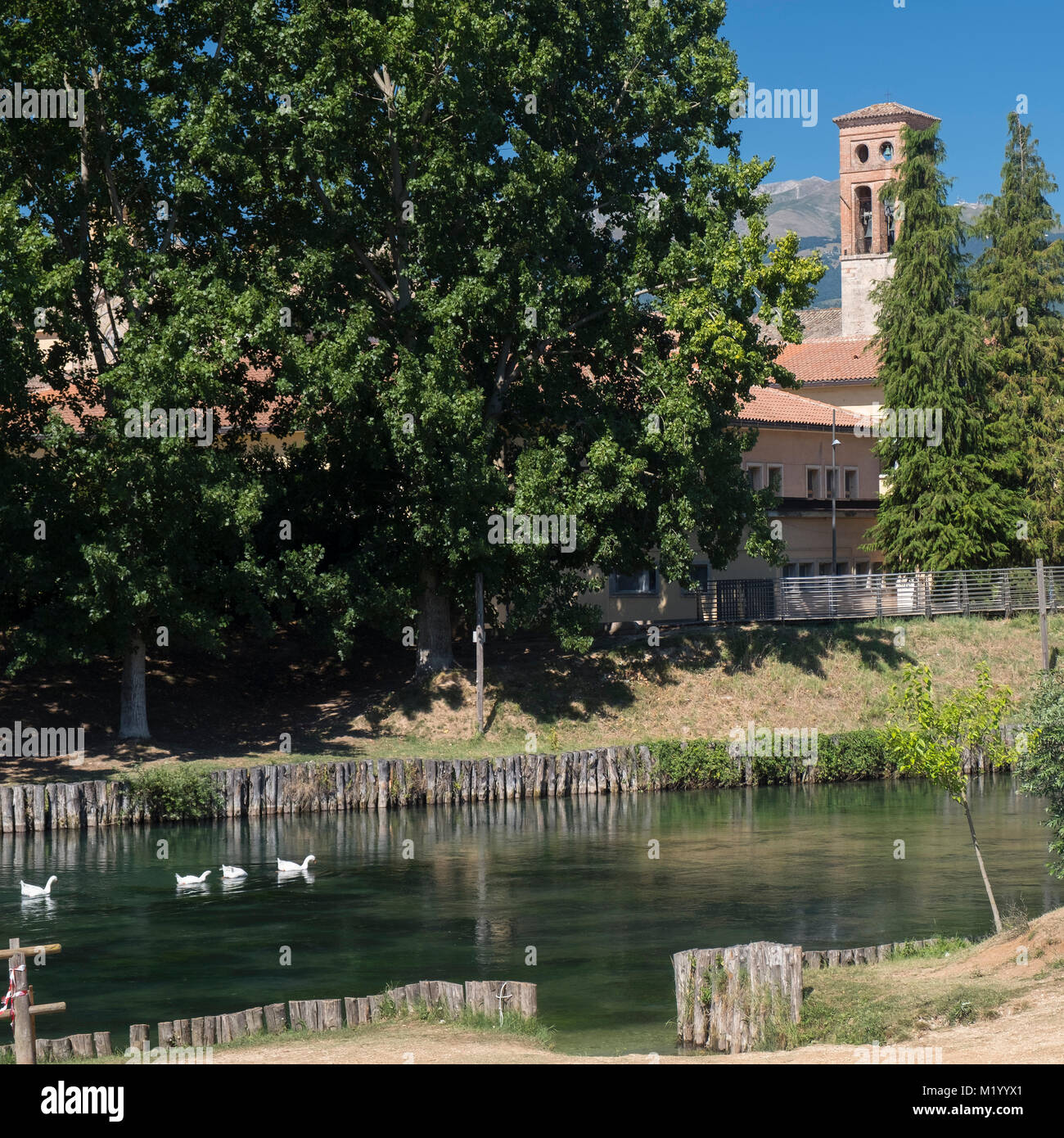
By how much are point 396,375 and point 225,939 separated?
20405 mm

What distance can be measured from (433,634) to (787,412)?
1057 inches

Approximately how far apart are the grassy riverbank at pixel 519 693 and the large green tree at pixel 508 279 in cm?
248

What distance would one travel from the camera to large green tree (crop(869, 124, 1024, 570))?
58281mm

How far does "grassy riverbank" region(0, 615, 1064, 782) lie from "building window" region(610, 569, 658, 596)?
5404 mm

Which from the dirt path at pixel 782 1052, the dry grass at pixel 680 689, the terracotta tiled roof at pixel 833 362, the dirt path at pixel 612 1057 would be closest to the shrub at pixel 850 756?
the dry grass at pixel 680 689

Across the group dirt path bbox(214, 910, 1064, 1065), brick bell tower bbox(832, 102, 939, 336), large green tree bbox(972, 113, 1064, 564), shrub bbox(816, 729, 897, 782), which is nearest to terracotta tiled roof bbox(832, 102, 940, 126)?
brick bell tower bbox(832, 102, 939, 336)

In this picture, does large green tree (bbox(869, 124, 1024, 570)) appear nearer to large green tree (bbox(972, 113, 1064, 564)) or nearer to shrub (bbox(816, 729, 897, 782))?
large green tree (bbox(972, 113, 1064, 564))

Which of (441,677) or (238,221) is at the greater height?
(238,221)

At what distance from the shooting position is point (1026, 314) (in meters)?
63.3

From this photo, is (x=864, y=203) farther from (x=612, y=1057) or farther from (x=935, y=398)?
(x=612, y=1057)

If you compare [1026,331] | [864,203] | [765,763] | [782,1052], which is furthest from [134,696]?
[864,203]

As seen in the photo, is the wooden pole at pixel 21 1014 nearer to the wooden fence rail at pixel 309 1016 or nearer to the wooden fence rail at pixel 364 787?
the wooden fence rail at pixel 309 1016

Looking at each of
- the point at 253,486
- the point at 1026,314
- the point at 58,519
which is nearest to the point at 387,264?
the point at 253,486

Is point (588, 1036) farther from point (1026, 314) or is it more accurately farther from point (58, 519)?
point (1026, 314)
